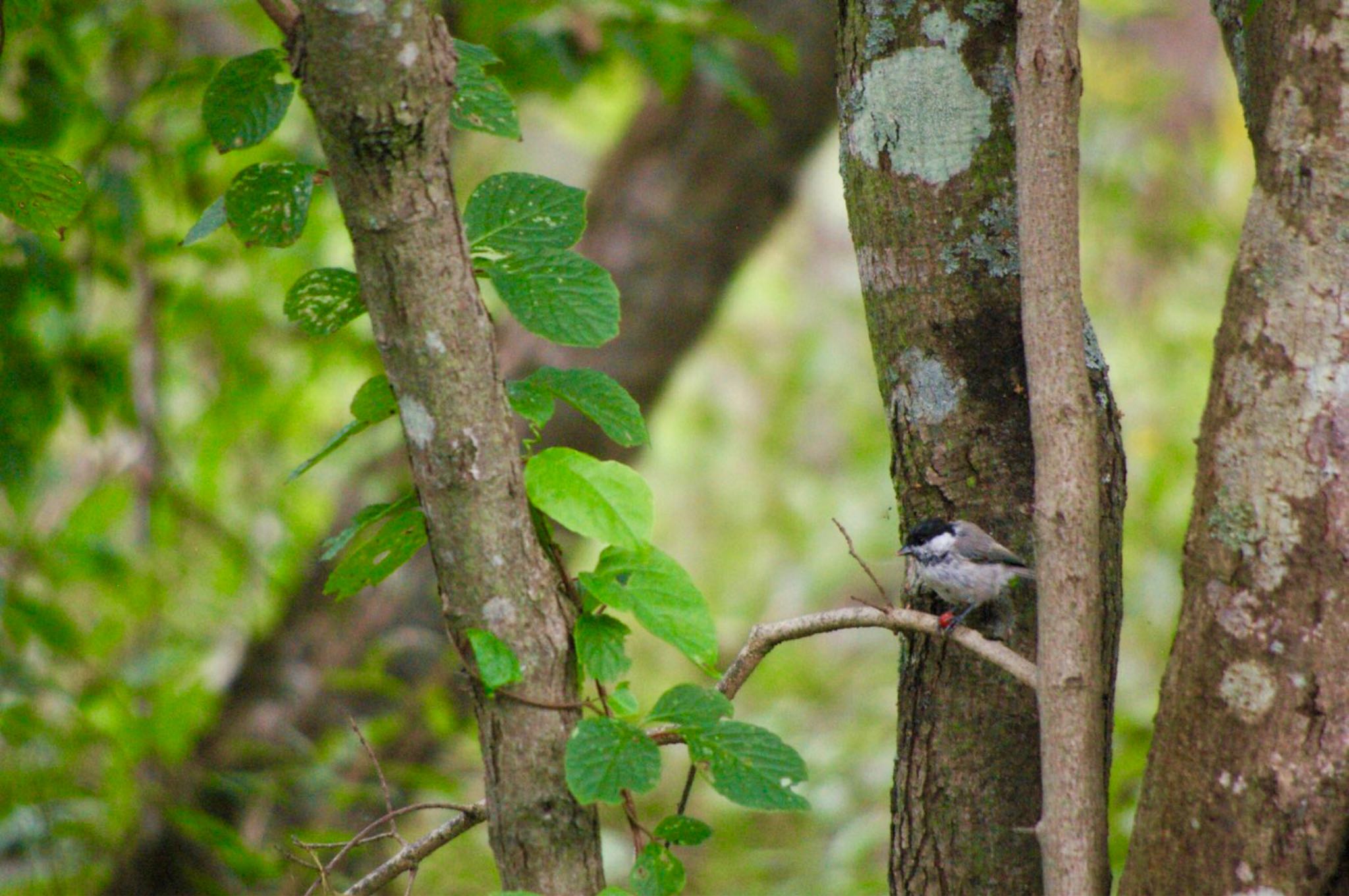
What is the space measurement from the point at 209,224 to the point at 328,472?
20.5 ft

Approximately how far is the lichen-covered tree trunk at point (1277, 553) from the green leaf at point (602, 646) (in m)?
0.67

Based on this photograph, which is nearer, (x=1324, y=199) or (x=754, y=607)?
(x=1324, y=199)

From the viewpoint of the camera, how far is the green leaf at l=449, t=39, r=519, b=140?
5.13 ft

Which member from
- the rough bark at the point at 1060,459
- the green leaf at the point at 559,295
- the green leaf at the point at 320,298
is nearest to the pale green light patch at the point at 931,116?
the rough bark at the point at 1060,459

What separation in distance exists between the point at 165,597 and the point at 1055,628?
12.7ft

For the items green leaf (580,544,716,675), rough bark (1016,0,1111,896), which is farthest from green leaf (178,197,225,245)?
rough bark (1016,0,1111,896)

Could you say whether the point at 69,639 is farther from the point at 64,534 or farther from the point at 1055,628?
the point at 1055,628

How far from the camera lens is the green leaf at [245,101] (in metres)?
1.53

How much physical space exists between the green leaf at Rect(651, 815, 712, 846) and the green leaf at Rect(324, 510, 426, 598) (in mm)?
487

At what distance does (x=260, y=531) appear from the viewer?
6730 mm

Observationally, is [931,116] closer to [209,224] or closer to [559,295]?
[559,295]

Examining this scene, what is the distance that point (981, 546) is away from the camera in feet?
6.01

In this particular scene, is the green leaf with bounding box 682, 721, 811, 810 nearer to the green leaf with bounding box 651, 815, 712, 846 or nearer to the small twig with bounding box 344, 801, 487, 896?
the green leaf with bounding box 651, 815, 712, 846

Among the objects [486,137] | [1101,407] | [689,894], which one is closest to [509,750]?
[1101,407]
